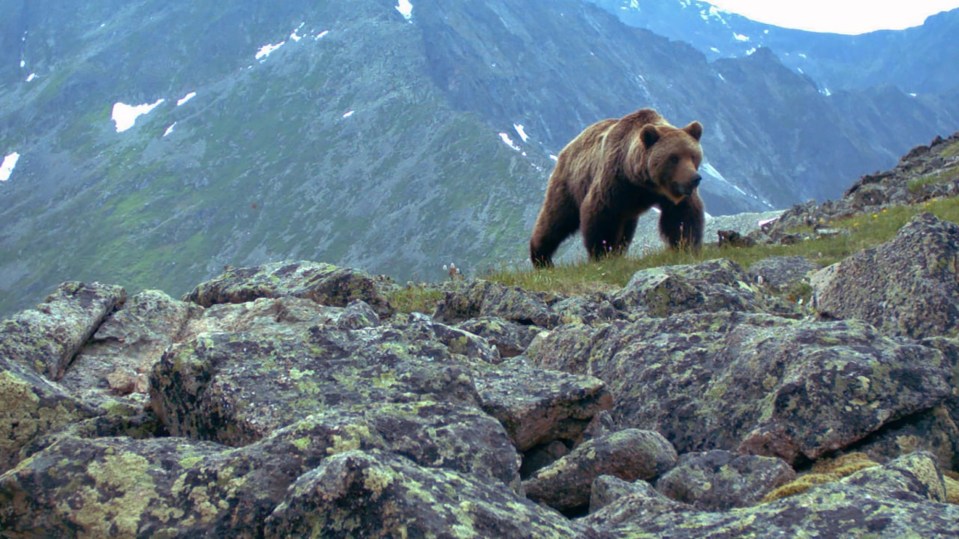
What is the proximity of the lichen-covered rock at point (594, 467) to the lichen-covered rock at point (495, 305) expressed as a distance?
4517 mm

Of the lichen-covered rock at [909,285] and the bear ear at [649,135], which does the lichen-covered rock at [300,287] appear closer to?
the lichen-covered rock at [909,285]

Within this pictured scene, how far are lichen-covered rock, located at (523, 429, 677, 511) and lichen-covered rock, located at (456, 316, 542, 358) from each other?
10.9ft

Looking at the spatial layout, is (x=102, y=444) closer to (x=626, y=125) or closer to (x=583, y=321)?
(x=583, y=321)

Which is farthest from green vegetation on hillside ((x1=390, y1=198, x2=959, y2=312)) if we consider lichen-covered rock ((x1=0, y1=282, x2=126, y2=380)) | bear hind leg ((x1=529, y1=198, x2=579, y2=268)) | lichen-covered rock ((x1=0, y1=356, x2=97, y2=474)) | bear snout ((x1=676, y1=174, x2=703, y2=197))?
lichen-covered rock ((x1=0, y1=356, x2=97, y2=474))

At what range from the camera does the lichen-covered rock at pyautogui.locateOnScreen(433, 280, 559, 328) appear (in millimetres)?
9766

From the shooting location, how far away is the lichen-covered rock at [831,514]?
10.9ft

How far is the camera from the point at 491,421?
464 centimetres

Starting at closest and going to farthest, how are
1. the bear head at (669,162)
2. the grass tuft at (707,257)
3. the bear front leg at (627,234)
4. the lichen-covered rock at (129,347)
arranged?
1. the lichen-covered rock at (129,347)
2. the grass tuft at (707,257)
3. the bear head at (669,162)
4. the bear front leg at (627,234)

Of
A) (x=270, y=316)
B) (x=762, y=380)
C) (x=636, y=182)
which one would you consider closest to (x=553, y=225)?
(x=636, y=182)

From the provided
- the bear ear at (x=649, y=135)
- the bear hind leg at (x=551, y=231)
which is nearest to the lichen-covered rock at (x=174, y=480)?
the bear ear at (x=649, y=135)

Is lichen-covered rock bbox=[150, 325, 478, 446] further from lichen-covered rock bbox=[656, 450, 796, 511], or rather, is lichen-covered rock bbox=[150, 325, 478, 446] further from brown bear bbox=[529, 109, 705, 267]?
brown bear bbox=[529, 109, 705, 267]

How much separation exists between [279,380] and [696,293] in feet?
17.7

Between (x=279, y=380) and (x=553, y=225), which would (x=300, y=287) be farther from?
(x=553, y=225)

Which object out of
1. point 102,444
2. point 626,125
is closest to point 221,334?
point 102,444
